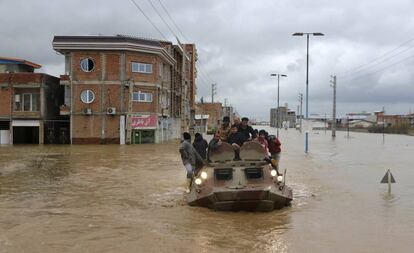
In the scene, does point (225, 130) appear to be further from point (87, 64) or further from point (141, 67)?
point (141, 67)

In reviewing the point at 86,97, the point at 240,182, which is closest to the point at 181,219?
the point at 240,182

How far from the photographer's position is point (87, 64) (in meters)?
48.8

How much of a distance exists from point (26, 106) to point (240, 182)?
4183cm

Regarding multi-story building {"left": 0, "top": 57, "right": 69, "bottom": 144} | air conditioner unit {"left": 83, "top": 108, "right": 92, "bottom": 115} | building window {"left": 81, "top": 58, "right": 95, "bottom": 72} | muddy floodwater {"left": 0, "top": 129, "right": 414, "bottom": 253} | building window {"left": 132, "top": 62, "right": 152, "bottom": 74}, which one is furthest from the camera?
building window {"left": 132, "top": 62, "right": 152, "bottom": 74}

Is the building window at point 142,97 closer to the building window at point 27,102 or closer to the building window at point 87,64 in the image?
the building window at point 87,64

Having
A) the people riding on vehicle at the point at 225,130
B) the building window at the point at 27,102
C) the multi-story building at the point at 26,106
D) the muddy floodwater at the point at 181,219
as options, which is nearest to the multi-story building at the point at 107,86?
the multi-story building at the point at 26,106

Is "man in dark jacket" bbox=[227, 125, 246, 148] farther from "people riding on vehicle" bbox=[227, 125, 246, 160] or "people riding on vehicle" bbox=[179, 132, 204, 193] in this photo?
"people riding on vehicle" bbox=[179, 132, 204, 193]

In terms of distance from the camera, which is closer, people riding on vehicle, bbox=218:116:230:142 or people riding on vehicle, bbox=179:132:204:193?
people riding on vehicle, bbox=179:132:204:193

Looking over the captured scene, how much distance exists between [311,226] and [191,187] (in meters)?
3.53

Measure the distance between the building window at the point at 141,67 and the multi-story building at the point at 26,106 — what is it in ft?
27.3

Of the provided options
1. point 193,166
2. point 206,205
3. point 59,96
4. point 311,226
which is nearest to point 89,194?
point 193,166

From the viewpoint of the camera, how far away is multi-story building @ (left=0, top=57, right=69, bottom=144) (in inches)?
1945

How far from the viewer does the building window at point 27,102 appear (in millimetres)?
49969

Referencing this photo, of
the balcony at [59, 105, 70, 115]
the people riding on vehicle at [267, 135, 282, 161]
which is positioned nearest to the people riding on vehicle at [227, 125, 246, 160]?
the people riding on vehicle at [267, 135, 282, 161]
